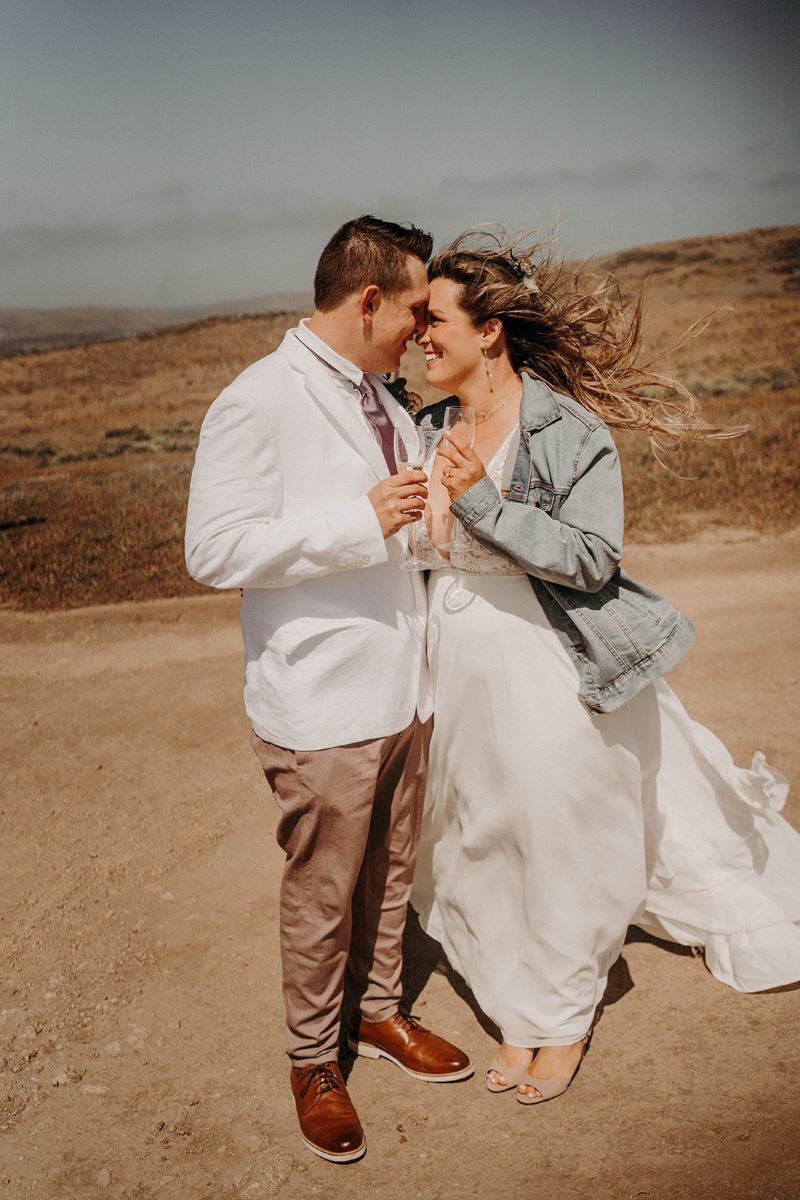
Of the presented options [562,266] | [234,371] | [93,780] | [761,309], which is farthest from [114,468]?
[761,309]

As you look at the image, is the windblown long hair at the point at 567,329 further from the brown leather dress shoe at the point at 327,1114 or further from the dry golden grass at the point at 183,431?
the brown leather dress shoe at the point at 327,1114

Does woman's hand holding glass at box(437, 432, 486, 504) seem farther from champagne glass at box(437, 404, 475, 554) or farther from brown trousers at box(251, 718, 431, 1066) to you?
brown trousers at box(251, 718, 431, 1066)

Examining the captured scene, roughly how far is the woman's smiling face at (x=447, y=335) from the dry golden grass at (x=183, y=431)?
36.0 inches

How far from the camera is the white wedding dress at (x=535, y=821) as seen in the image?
10.1ft

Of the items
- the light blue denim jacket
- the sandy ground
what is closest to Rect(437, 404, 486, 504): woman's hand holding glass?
the light blue denim jacket

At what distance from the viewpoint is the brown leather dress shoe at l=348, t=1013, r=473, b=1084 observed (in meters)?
3.26

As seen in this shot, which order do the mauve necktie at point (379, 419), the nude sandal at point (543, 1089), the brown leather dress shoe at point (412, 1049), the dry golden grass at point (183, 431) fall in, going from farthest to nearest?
the dry golden grass at point (183, 431)
the brown leather dress shoe at point (412, 1049)
the nude sandal at point (543, 1089)
the mauve necktie at point (379, 419)

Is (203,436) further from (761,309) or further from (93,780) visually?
(761,309)

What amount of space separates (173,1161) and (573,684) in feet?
5.84

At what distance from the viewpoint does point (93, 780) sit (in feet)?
17.9

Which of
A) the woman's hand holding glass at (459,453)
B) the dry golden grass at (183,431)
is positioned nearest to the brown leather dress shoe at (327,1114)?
the woman's hand holding glass at (459,453)

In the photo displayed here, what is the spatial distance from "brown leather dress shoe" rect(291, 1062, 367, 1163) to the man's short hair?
2.22 m

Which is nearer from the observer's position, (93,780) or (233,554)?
(233,554)

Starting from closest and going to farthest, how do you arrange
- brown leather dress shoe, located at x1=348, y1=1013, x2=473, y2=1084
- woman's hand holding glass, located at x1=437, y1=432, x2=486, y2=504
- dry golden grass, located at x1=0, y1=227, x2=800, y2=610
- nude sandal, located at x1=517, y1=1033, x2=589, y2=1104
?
woman's hand holding glass, located at x1=437, y1=432, x2=486, y2=504 → nude sandal, located at x1=517, y1=1033, x2=589, y2=1104 → brown leather dress shoe, located at x1=348, y1=1013, x2=473, y2=1084 → dry golden grass, located at x1=0, y1=227, x2=800, y2=610
